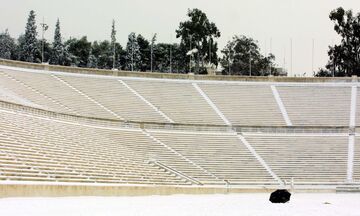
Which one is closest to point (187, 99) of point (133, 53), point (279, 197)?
point (279, 197)

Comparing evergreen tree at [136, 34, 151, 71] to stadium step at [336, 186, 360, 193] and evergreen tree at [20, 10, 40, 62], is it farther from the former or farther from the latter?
stadium step at [336, 186, 360, 193]

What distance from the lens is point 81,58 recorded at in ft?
295

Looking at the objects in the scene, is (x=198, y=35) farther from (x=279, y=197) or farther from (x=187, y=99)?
(x=279, y=197)

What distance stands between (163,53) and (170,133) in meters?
44.8

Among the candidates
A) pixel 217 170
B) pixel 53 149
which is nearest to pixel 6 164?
pixel 53 149

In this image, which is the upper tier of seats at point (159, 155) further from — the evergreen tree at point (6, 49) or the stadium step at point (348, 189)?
the evergreen tree at point (6, 49)

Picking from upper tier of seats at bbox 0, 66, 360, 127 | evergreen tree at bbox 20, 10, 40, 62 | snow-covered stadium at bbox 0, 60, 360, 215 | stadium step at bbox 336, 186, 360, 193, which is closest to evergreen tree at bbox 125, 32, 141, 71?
evergreen tree at bbox 20, 10, 40, 62

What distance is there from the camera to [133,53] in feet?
261

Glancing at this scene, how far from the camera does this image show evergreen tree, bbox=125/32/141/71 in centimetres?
7962

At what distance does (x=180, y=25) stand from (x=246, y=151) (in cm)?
3566

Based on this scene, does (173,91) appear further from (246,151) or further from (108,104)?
(246,151)

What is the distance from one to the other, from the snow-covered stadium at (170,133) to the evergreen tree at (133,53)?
99.5 ft

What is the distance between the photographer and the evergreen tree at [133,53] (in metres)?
79.6

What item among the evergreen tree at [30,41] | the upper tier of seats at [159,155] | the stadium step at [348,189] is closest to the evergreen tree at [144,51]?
the evergreen tree at [30,41]
